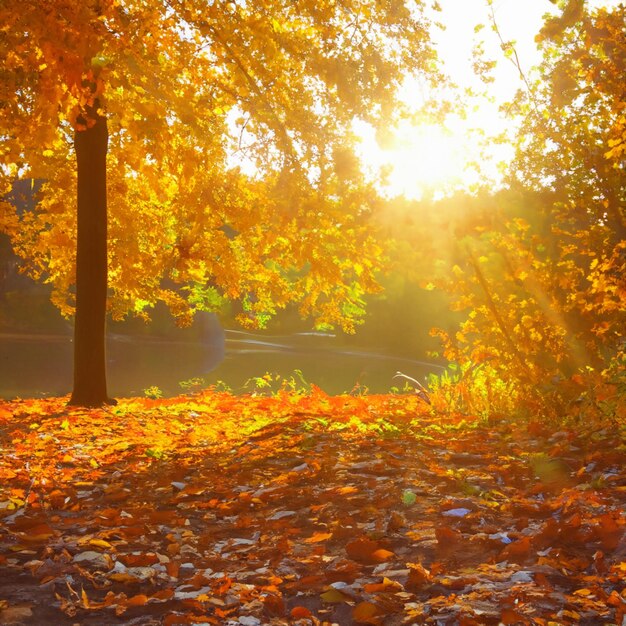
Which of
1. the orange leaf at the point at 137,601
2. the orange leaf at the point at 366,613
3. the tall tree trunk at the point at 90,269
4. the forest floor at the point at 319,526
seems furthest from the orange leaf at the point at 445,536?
the tall tree trunk at the point at 90,269

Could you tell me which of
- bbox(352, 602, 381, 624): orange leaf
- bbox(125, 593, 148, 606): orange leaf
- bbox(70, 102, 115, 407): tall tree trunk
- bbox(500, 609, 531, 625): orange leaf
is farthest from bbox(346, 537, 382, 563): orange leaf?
bbox(70, 102, 115, 407): tall tree trunk

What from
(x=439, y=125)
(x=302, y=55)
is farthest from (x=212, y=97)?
(x=439, y=125)

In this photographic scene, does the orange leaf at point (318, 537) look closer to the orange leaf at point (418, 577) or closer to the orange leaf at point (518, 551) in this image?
the orange leaf at point (418, 577)

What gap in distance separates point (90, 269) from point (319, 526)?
7.16m

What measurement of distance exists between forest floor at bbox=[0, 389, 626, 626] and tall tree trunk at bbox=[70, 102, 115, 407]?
10.2 ft

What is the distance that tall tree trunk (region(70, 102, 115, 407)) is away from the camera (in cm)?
999

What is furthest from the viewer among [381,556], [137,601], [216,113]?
[216,113]

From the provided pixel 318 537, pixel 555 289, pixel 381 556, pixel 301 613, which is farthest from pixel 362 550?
pixel 555 289

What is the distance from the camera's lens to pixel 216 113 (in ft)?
30.3

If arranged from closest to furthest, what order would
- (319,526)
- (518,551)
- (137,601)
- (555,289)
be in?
(137,601)
(518,551)
(319,526)
(555,289)

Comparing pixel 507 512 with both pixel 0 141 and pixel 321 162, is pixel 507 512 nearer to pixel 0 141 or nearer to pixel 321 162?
pixel 321 162

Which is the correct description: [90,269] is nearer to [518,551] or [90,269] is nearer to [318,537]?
[318,537]

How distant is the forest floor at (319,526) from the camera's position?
115 inches

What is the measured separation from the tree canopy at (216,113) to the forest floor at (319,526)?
320cm
